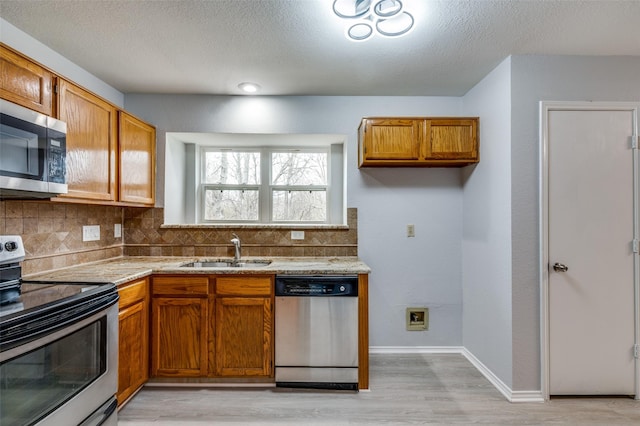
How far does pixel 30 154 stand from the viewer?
63.2 inches

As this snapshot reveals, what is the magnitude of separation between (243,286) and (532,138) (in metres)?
2.27

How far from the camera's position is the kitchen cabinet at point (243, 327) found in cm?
235

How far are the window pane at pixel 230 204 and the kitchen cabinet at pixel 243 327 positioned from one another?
1.13 m

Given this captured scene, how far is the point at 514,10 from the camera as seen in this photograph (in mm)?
1784

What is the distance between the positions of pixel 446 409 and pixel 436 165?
1854 mm

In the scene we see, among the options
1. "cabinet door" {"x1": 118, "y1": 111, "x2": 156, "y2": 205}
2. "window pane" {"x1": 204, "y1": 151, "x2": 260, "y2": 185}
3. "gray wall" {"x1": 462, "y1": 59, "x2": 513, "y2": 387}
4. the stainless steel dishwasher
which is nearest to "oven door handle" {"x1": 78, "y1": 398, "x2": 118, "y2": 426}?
the stainless steel dishwasher

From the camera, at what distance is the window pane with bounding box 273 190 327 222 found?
3.38m

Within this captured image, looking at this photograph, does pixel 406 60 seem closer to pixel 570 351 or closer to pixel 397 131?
pixel 397 131

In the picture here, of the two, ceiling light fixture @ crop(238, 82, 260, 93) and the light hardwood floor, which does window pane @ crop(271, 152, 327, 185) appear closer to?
ceiling light fixture @ crop(238, 82, 260, 93)

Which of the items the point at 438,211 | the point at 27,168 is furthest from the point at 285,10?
the point at 438,211

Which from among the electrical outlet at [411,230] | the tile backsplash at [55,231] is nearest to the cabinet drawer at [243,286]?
the tile backsplash at [55,231]

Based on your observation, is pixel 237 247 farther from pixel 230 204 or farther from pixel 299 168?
pixel 299 168

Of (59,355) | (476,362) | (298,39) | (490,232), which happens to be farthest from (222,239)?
(476,362)

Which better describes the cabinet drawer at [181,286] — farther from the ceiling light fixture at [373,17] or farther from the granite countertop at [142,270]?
the ceiling light fixture at [373,17]
